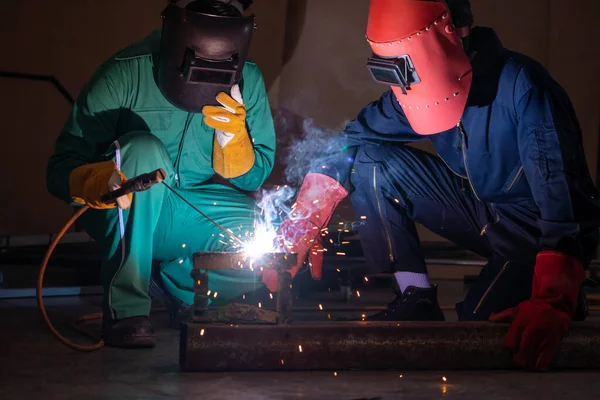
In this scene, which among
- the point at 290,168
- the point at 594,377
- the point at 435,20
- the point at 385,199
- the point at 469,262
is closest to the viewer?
the point at 594,377

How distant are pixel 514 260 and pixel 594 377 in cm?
54

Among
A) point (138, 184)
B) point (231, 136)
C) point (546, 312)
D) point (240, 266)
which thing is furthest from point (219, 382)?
point (231, 136)

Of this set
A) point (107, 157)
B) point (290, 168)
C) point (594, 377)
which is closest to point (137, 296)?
point (107, 157)

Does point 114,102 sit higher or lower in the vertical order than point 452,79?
lower

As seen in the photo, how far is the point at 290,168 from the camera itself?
545 cm

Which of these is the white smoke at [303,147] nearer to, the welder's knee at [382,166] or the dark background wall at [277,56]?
the dark background wall at [277,56]

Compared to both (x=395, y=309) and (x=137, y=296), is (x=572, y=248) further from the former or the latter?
(x=137, y=296)

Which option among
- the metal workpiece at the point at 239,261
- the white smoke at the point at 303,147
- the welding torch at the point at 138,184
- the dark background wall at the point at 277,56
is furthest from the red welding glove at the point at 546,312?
the dark background wall at the point at 277,56

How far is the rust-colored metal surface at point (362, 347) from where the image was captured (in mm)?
2242

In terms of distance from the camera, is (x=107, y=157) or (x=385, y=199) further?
(x=385, y=199)

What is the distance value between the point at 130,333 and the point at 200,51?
95cm

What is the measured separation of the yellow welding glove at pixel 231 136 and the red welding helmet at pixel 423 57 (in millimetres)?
555

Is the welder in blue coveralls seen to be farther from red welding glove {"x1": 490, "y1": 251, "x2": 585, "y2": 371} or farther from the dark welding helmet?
the dark welding helmet

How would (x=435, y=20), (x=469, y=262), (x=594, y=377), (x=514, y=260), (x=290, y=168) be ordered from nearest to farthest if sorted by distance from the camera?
(x=594, y=377)
(x=435, y=20)
(x=514, y=260)
(x=469, y=262)
(x=290, y=168)
